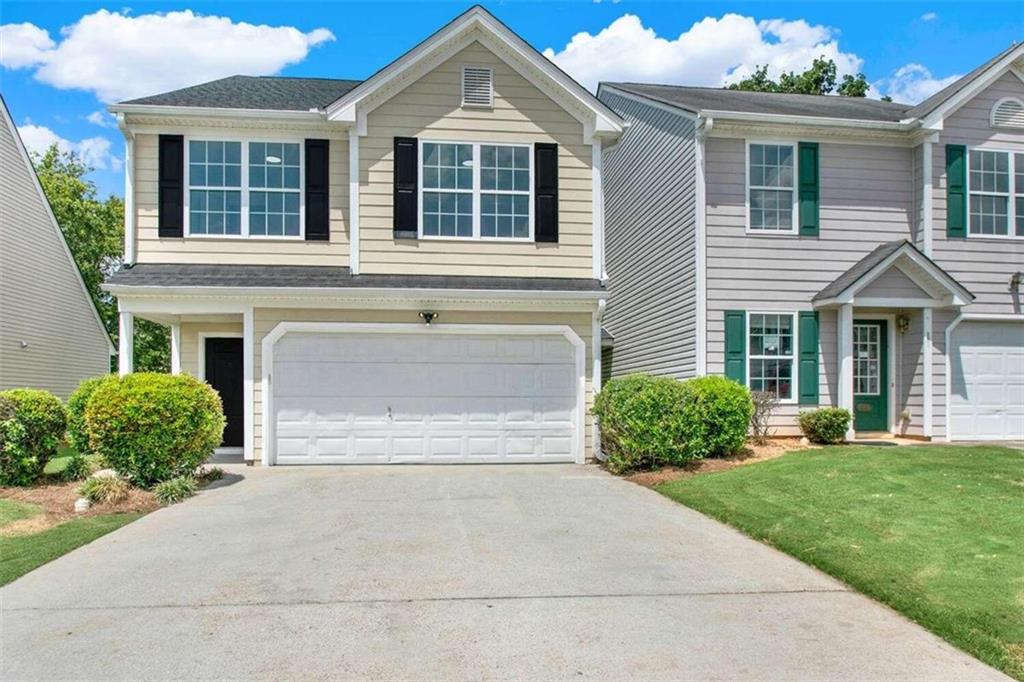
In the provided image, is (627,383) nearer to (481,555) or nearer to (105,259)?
(481,555)

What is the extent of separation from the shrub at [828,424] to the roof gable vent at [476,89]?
7899mm

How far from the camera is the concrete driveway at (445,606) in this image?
4035mm

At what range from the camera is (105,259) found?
92.4 ft

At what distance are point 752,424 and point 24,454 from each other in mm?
10973

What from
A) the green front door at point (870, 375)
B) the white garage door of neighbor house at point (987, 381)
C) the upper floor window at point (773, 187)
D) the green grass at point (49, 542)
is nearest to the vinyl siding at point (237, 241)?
the green grass at point (49, 542)

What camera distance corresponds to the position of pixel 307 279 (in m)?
11.9

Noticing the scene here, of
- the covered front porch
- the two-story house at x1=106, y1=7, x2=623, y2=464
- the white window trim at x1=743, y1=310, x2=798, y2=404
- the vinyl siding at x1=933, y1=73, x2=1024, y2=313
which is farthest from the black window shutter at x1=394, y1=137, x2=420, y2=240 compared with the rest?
the vinyl siding at x1=933, y1=73, x2=1024, y2=313

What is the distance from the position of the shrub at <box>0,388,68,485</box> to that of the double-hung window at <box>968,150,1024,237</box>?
16.0 metres

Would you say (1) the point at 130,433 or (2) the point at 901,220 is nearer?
(1) the point at 130,433

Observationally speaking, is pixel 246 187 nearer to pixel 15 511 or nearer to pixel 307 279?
pixel 307 279

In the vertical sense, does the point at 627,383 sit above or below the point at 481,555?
above

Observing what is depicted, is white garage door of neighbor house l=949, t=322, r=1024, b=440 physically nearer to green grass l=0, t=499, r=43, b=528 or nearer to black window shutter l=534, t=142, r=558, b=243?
black window shutter l=534, t=142, r=558, b=243

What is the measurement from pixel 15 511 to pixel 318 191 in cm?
670

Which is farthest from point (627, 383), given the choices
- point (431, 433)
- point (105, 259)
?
point (105, 259)
